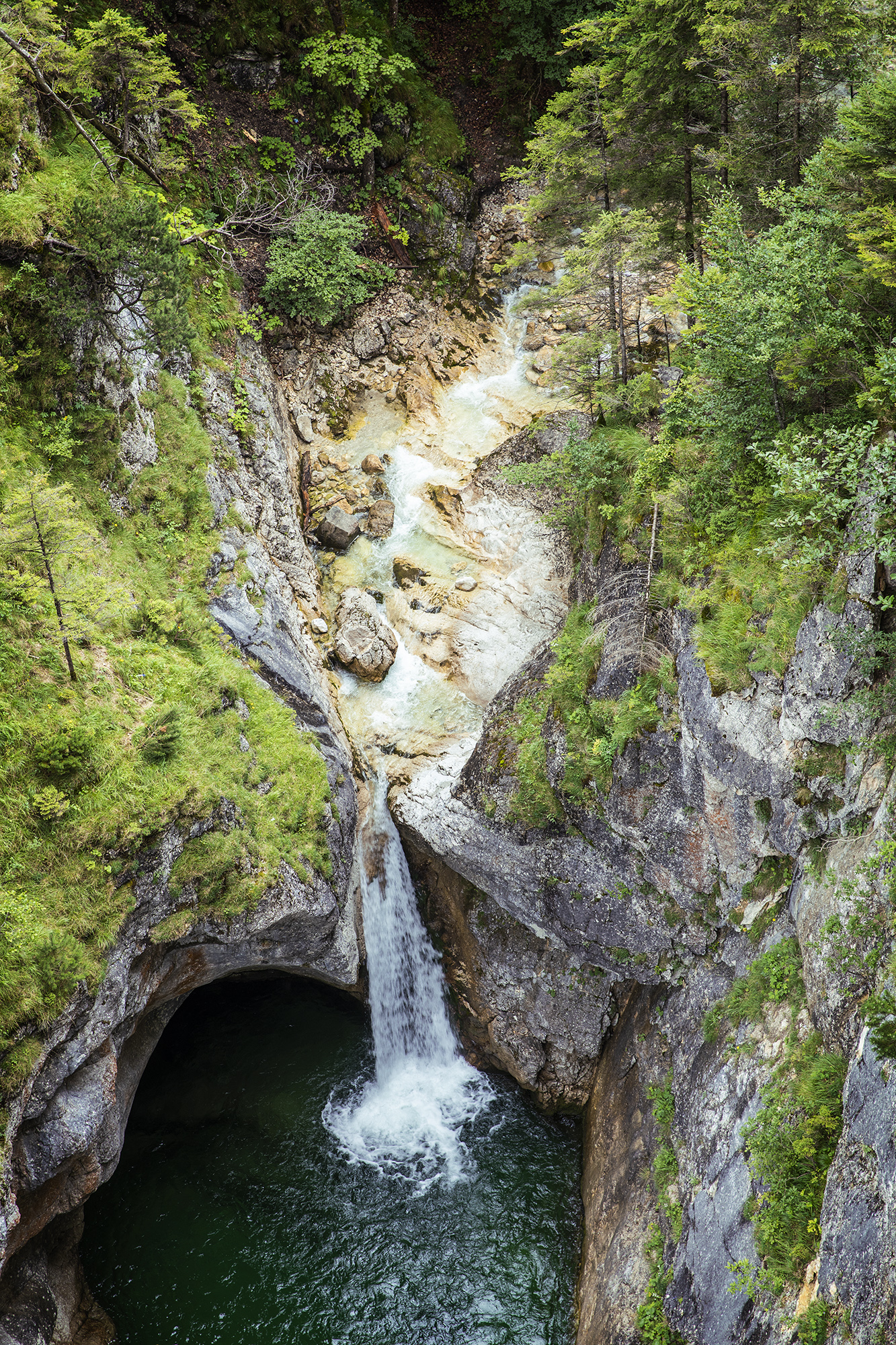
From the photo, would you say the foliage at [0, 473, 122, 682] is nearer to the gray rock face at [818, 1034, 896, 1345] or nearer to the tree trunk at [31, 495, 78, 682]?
the tree trunk at [31, 495, 78, 682]

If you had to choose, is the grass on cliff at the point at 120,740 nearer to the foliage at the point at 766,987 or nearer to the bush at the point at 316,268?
the bush at the point at 316,268

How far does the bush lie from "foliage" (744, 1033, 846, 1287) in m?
21.2

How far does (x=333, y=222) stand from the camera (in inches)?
837

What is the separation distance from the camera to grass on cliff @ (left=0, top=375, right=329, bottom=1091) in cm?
1116

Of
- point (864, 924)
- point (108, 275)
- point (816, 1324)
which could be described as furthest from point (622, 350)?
point (816, 1324)

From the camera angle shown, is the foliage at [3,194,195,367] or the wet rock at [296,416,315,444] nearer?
the foliage at [3,194,195,367]

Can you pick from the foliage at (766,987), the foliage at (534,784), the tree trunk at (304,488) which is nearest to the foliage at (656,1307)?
the foliage at (766,987)

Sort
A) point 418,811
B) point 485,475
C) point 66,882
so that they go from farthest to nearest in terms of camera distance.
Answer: point 485,475 → point 418,811 → point 66,882

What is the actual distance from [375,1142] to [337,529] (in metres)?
14.6

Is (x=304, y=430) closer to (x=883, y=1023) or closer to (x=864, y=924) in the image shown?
(x=864, y=924)

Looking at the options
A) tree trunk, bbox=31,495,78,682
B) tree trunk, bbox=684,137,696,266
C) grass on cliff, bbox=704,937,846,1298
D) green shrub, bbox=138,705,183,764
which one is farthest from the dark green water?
tree trunk, bbox=684,137,696,266

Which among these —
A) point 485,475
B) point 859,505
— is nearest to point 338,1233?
point 859,505

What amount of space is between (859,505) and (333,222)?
1868cm

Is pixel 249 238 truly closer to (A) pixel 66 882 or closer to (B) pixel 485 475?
(B) pixel 485 475
